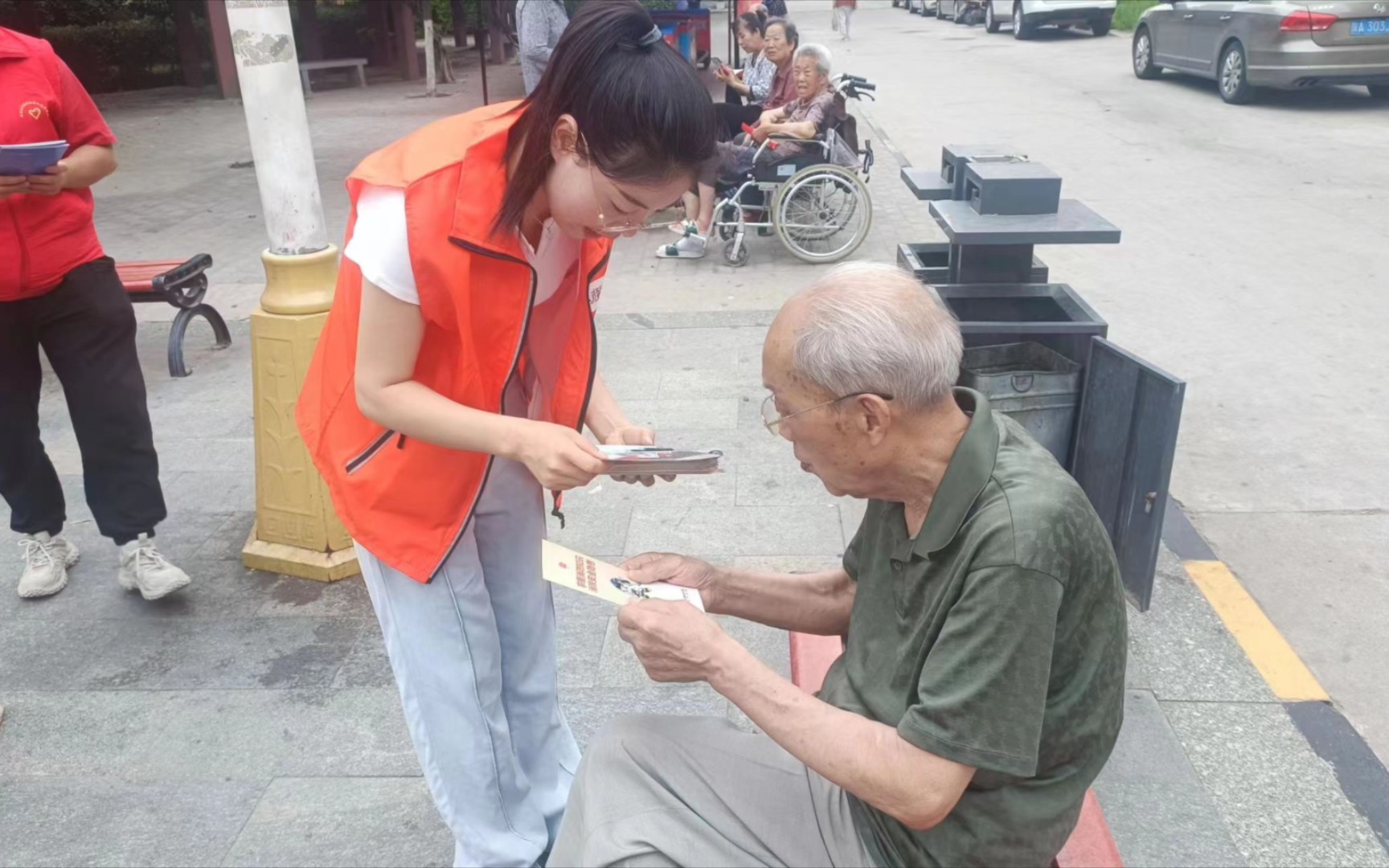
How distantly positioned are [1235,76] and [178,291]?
1158 centimetres

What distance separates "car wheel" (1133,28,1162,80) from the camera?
14.6m

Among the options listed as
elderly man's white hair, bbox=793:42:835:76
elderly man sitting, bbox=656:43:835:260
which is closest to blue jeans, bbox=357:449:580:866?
elderly man sitting, bbox=656:43:835:260

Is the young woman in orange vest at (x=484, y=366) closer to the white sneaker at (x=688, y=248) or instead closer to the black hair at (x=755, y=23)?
the white sneaker at (x=688, y=248)

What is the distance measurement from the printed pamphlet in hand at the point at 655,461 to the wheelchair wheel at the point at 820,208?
567cm

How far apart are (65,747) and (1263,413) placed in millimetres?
4702

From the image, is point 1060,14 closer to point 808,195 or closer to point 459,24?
point 459,24

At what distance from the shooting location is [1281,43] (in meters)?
11.5

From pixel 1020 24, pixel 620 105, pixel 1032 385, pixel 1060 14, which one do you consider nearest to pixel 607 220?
pixel 620 105

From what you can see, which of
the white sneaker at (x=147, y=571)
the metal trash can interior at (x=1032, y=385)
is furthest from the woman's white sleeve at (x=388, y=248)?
the white sneaker at (x=147, y=571)

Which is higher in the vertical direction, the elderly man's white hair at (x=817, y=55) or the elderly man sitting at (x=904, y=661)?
the elderly man's white hair at (x=817, y=55)

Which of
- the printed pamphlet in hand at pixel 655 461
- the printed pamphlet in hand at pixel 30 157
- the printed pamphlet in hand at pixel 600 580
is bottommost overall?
the printed pamphlet in hand at pixel 600 580

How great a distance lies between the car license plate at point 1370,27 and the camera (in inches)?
432

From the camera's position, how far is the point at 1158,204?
8.55m

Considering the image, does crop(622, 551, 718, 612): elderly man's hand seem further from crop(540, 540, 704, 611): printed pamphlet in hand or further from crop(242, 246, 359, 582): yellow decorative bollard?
crop(242, 246, 359, 582): yellow decorative bollard
